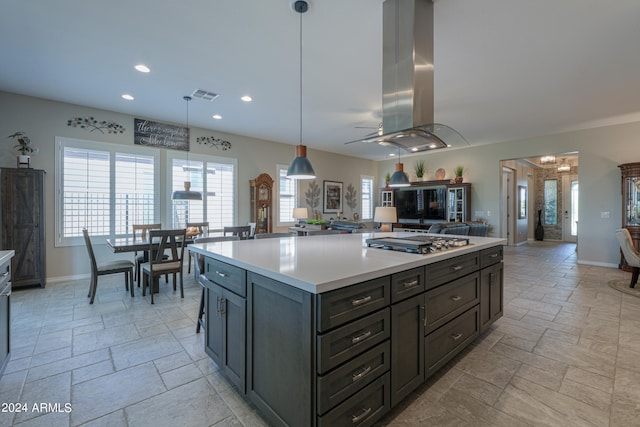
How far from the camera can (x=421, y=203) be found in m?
8.30

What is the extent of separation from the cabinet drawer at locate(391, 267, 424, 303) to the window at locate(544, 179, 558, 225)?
36.6ft

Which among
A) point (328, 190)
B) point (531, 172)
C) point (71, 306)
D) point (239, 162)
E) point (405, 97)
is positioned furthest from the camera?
point (531, 172)

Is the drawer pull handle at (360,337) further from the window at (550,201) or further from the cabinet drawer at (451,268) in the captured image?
the window at (550,201)

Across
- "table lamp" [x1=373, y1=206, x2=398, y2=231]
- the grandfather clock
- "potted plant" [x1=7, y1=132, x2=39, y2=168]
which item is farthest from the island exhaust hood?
"potted plant" [x1=7, y1=132, x2=39, y2=168]

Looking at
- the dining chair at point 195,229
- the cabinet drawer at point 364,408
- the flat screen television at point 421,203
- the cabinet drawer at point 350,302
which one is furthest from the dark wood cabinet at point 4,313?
the flat screen television at point 421,203

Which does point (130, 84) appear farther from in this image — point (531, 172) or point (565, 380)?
point (531, 172)

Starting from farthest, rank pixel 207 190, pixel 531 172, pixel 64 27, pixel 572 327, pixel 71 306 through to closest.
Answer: pixel 531 172 → pixel 207 190 → pixel 71 306 → pixel 572 327 → pixel 64 27

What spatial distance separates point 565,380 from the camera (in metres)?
2.01

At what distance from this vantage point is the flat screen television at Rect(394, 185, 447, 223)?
26.1 feet

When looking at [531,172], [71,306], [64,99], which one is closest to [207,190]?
[64,99]

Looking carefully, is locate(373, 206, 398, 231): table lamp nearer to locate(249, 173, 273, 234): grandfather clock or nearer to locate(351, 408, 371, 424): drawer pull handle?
locate(249, 173, 273, 234): grandfather clock

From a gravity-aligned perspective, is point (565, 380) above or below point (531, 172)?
below

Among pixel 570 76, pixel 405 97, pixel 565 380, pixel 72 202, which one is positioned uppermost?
pixel 570 76

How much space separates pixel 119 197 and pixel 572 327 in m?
6.72
